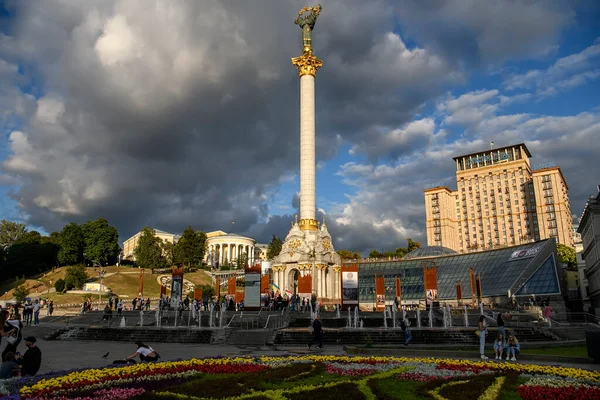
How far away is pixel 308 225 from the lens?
50.9m

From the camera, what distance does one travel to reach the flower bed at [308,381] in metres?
9.18

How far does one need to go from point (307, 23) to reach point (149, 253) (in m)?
64.0

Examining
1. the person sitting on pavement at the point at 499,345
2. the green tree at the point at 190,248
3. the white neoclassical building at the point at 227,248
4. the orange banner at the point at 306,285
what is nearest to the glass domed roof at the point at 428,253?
the orange banner at the point at 306,285

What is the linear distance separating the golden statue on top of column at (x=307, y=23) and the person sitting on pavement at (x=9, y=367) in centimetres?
5125

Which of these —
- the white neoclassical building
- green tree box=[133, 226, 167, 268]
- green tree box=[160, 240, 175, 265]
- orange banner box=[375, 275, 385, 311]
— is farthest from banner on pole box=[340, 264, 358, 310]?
the white neoclassical building

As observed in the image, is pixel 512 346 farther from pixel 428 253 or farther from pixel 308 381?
pixel 428 253

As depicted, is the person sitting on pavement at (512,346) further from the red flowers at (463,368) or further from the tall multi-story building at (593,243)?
the tall multi-story building at (593,243)

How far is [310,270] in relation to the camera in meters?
48.8

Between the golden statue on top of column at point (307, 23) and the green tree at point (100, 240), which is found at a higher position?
the golden statue on top of column at point (307, 23)

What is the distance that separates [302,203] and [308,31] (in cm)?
2288

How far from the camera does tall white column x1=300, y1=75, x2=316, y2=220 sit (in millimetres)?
51912

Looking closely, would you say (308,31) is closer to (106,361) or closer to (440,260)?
(440,260)

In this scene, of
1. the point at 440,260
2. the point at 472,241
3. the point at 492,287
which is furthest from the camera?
the point at 472,241

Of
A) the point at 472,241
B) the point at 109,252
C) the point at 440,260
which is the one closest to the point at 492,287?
the point at 440,260
